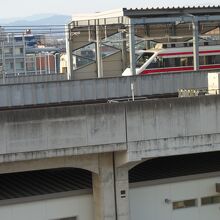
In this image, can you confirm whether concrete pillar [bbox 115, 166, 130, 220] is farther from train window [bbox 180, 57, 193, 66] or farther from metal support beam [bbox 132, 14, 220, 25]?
train window [bbox 180, 57, 193, 66]

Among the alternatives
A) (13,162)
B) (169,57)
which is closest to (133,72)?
(169,57)

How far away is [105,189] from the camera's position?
604 inches

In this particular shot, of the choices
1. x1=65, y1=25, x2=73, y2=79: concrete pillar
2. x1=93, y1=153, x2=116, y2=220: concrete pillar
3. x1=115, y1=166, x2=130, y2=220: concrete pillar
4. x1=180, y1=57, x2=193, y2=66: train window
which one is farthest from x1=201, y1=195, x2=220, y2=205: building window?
x1=180, y1=57, x2=193, y2=66: train window

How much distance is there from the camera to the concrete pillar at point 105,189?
15344mm

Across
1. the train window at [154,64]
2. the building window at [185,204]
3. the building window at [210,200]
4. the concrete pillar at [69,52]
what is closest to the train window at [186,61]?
the train window at [154,64]

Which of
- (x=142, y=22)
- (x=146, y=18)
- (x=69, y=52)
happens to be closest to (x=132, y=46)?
(x=142, y=22)

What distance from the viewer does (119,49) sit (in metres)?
36.2

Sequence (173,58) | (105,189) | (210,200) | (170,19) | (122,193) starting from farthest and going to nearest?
(173,58), (170,19), (210,200), (122,193), (105,189)

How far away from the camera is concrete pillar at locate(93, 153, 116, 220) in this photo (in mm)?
15344

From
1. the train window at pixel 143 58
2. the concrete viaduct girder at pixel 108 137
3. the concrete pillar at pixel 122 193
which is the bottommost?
the concrete pillar at pixel 122 193

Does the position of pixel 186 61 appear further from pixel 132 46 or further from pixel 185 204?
pixel 185 204

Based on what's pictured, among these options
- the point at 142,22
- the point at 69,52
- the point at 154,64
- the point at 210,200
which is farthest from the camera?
A: the point at 154,64

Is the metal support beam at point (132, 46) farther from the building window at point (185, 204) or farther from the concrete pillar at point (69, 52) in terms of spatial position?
the building window at point (185, 204)

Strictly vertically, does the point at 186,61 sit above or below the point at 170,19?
below
